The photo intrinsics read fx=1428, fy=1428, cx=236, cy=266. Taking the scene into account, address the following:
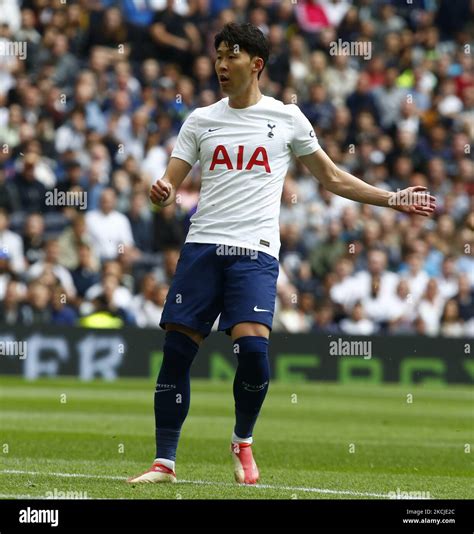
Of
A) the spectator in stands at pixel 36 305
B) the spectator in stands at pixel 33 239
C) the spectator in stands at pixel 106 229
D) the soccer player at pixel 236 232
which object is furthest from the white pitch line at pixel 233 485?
the spectator in stands at pixel 106 229

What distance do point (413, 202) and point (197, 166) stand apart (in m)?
13.5

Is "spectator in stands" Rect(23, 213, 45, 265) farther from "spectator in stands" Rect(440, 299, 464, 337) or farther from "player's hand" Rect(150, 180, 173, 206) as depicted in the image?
"player's hand" Rect(150, 180, 173, 206)

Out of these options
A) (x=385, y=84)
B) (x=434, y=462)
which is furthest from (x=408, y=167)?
(x=434, y=462)

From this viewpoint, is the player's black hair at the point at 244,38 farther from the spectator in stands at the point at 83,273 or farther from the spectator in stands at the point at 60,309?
the spectator in stands at the point at 83,273

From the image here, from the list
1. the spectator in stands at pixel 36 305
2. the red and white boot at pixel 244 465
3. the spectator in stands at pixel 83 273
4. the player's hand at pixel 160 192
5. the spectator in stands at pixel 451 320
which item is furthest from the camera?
the spectator in stands at pixel 451 320

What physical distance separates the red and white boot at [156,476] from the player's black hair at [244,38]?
2.55 metres

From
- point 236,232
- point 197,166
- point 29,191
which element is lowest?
point 236,232

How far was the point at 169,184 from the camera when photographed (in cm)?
841

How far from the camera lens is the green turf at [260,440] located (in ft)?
28.1

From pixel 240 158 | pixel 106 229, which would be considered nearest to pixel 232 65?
pixel 240 158

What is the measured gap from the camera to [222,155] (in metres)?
8.65

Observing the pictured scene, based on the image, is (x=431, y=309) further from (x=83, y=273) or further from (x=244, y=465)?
(x=244, y=465)

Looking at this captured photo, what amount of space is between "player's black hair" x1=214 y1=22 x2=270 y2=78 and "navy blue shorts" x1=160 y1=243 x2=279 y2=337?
120 centimetres

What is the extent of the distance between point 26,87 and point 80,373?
476 cm
